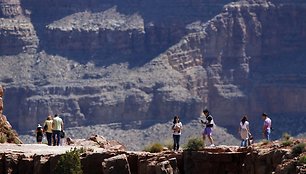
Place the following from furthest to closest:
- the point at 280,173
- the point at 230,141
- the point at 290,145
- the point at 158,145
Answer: the point at 230,141
the point at 158,145
the point at 290,145
the point at 280,173

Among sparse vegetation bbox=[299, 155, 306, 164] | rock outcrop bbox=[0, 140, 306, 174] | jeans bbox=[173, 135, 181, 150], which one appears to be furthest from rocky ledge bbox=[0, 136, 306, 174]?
jeans bbox=[173, 135, 181, 150]

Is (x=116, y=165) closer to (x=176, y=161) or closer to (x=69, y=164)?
(x=69, y=164)

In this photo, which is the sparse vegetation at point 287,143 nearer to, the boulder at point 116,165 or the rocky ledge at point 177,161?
the rocky ledge at point 177,161

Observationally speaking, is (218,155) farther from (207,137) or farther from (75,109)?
(75,109)

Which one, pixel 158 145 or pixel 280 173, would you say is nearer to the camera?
pixel 280 173

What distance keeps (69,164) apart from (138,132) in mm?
138460

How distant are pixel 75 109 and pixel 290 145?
5939 inches

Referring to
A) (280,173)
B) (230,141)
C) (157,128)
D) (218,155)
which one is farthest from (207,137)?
(157,128)

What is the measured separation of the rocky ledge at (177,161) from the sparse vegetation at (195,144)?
6.4 inches

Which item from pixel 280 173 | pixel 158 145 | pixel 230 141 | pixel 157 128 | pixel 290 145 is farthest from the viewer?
pixel 157 128

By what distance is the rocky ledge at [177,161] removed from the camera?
46.2 m

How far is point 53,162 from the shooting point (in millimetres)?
49000

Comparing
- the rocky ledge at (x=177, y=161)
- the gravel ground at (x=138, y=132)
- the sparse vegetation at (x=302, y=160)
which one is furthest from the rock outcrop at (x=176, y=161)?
the gravel ground at (x=138, y=132)

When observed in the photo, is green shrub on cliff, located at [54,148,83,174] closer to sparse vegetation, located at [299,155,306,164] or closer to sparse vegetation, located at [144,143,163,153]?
sparse vegetation, located at [144,143,163,153]
